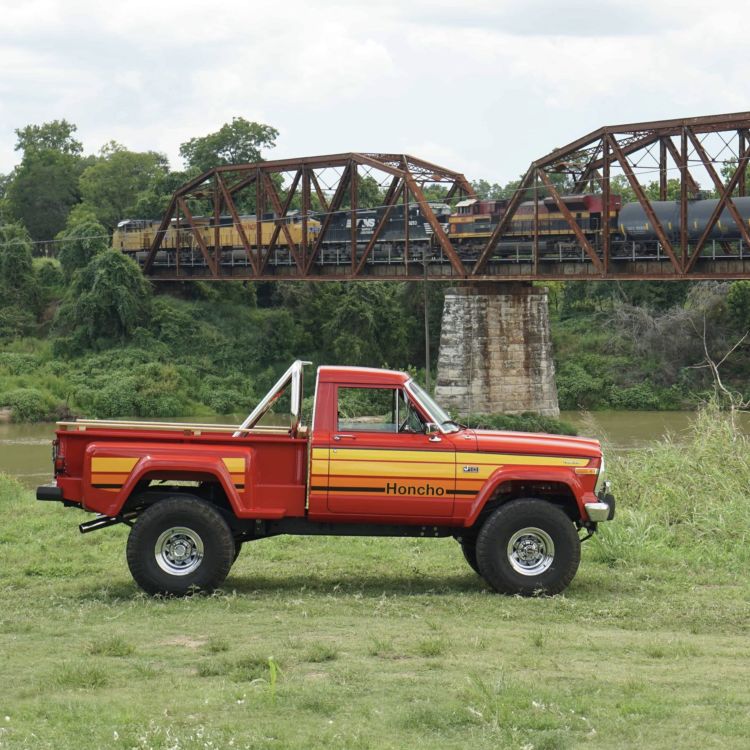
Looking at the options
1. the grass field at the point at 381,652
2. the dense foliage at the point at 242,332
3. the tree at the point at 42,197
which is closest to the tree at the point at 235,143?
the dense foliage at the point at 242,332

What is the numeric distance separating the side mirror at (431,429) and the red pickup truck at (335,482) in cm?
1

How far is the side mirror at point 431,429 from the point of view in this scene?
12.4 meters

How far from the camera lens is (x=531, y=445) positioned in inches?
489

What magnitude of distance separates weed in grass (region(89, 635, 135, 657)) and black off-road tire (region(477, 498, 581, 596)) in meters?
3.85

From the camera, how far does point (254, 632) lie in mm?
10484

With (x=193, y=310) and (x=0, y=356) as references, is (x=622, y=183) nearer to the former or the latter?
(x=193, y=310)

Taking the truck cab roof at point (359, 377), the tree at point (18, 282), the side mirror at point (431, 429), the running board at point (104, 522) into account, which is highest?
the tree at point (18, 282)

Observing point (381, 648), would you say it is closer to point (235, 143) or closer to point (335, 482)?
point (335, 482)

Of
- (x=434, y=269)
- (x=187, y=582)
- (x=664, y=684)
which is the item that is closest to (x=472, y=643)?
(x=664, y=684)

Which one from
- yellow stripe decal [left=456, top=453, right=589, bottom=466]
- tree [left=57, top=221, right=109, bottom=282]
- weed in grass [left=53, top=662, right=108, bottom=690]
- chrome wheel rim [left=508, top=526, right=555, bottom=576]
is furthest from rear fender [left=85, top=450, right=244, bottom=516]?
tree [left=57, top=221, right=109, bottom=282]

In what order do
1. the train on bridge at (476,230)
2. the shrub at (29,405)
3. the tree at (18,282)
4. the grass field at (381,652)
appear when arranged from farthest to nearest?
the tree at (18,282)
the shrub at (29,405)
the train on bridge at (476,230)
the grass field at (381,652)

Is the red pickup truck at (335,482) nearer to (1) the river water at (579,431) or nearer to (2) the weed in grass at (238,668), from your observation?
(2) the weed in grass at (238,668)

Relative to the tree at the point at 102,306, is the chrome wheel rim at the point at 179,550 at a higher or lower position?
lower

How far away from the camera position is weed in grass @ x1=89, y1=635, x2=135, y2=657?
9.66 meters
